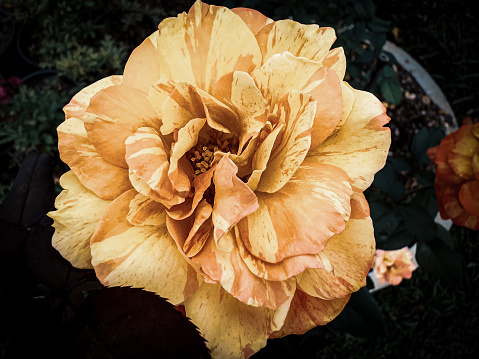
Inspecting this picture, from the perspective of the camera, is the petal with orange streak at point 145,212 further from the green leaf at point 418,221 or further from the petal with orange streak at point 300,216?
the green leaf at point 418,221

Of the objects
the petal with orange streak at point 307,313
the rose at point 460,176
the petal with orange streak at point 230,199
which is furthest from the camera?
the rose at point 460,176

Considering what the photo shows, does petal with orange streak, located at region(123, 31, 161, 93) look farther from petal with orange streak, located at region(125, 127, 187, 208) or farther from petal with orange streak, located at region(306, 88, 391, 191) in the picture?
petal with orange streak, located at region(306, 88, 391, 191)

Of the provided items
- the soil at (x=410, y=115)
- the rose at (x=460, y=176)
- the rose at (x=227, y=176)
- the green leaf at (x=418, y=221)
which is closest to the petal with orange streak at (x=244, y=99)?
the rose at (x=227, y=176)

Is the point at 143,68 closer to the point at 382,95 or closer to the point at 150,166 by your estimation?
the point at 150,166

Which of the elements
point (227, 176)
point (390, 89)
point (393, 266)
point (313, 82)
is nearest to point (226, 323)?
point (227, 176)

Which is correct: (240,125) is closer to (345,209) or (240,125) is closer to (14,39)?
(345,209)

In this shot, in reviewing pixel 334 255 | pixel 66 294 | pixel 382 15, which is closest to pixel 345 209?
pixel 334 255
